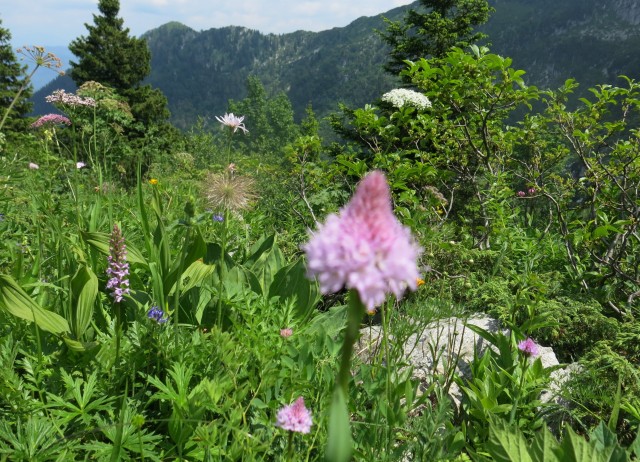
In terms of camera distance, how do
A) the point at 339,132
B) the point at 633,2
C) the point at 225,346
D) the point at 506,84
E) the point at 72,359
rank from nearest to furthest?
the point at 225,346 < the point at 72,359 < the point at 506,84 < the point at 339,132 < the point at 633,2

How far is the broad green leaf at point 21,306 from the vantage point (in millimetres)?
1927

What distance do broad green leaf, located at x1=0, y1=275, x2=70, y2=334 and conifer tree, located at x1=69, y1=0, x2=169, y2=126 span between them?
34.8m

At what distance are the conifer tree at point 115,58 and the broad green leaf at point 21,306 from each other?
3477cm

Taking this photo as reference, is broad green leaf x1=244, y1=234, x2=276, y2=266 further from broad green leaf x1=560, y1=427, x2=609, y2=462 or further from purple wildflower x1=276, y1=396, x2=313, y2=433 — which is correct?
broad green leaf x1=560, y1=427, x2=609, y2=462

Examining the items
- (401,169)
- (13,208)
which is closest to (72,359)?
(13,208)

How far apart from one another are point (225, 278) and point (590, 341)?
2.63 m

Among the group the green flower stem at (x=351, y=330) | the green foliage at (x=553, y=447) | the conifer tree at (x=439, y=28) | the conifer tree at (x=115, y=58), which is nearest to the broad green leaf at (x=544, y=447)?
the green foliage at (x=553, y=447)

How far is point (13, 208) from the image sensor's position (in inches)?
148

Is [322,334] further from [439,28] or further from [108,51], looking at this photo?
[108,51]

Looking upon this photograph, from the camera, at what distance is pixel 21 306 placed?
1978 millimetres

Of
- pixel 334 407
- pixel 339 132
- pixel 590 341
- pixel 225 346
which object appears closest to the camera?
pixel 334 407

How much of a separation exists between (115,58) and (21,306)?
125ft

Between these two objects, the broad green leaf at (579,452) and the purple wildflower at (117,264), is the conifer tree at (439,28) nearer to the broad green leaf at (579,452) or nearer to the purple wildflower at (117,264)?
the purple wildflower at (117,264)

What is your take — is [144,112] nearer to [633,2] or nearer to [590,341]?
[590,341]
